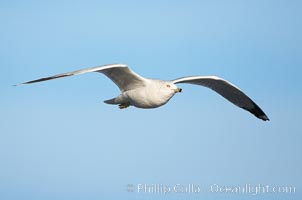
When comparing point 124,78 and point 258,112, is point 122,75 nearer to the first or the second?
point 124,78

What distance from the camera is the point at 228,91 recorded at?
19734mm

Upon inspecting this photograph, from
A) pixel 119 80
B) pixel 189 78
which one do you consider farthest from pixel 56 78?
pixel 189 78

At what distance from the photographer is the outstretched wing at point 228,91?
1850 centimetres

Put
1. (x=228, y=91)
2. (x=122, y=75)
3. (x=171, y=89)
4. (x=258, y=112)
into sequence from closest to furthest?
(x=171, y=89), (x=122, y=75), (x=228, y=91), (x=258, y=112)

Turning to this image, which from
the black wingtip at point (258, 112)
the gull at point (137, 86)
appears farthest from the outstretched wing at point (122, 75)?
the black wingtip at point (258, 112)

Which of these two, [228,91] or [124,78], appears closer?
[124,78]

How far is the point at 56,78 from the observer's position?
15328 millimetres

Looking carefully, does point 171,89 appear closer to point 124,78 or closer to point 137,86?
point 137,86

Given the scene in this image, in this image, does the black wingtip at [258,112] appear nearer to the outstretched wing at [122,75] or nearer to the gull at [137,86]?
the gull at [137,86]

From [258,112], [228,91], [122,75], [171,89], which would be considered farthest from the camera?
[258,112]

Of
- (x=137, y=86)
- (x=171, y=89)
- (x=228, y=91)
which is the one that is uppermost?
(x=228, y=91)

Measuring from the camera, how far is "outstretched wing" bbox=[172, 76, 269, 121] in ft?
60.7

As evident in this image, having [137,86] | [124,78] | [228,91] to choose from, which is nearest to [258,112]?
[228,91]

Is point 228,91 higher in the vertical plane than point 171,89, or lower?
higher
